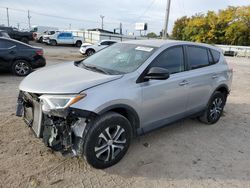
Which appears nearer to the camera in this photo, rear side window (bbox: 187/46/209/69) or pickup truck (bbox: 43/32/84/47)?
rear side window (bbox: 187/46/209/69)

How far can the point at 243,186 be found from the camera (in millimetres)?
2977

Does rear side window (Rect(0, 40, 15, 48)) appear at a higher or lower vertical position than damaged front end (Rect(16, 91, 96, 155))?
higher

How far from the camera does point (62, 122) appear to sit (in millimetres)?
2766

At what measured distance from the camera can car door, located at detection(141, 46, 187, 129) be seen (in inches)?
133

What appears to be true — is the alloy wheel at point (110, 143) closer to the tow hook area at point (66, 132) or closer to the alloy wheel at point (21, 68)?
the tow hook area at point (66, 132)

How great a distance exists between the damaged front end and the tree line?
48.4m

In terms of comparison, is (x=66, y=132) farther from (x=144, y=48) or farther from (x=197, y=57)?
(x=197, y=57)

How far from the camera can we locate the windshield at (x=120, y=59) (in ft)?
11.4

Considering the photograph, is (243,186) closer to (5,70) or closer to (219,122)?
(219,122)

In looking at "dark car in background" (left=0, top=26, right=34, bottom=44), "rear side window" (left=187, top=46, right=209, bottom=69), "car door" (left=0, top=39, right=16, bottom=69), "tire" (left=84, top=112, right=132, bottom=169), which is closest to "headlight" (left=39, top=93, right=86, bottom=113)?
"tire" (left=84, top=112, right=132, bottom=169)

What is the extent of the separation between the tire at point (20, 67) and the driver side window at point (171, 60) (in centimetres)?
637

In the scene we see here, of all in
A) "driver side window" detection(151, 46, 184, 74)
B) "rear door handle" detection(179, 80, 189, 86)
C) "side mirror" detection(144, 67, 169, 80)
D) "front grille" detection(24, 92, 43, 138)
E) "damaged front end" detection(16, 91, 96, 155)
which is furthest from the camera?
"rear door handle" detection(179, 80, 189, 86)

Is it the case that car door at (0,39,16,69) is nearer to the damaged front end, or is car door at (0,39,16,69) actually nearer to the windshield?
the windshield

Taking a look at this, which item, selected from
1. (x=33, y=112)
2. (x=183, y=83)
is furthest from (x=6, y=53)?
(x=183, y=83)
